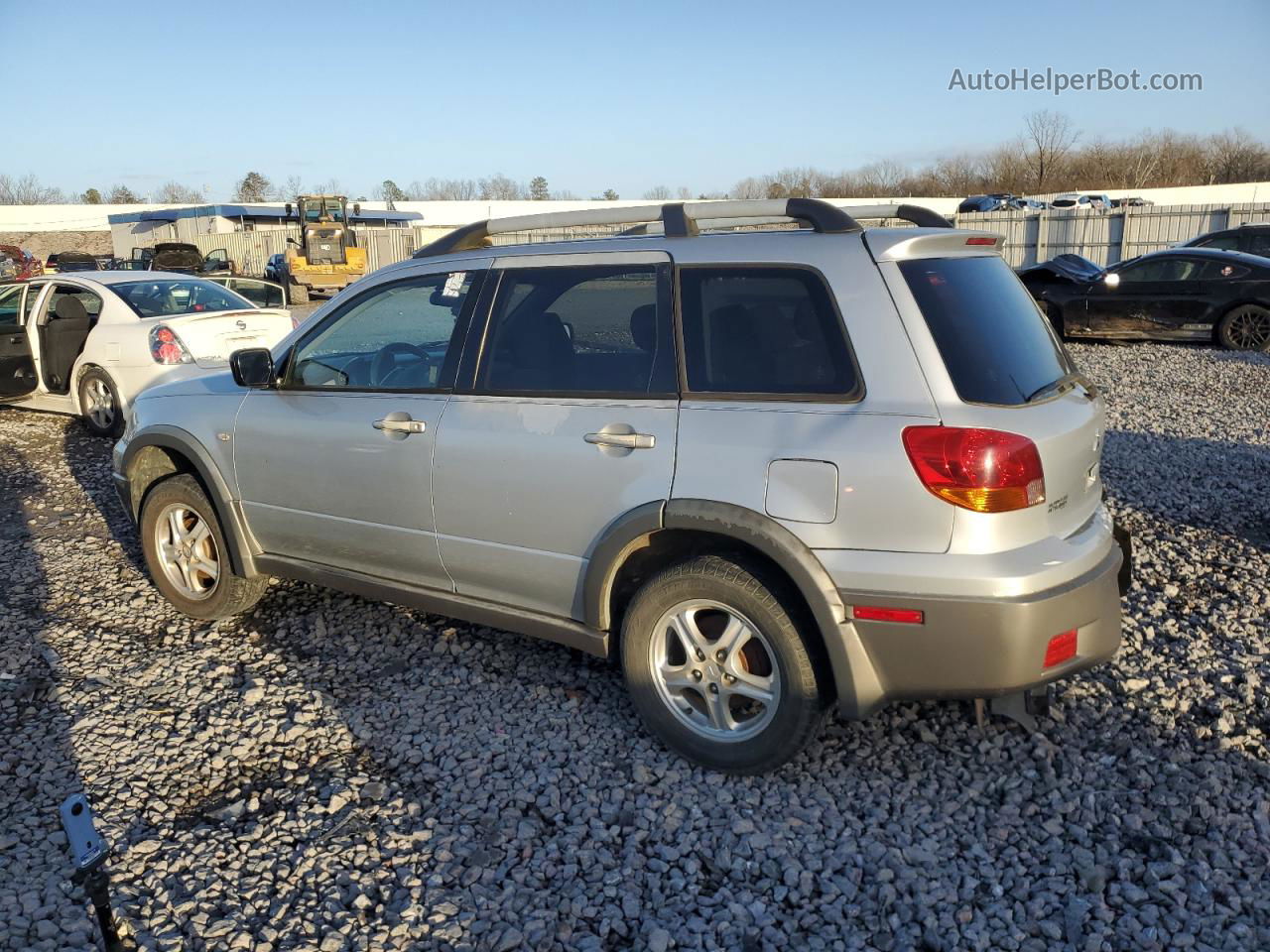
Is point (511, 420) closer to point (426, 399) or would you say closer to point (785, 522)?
point (426, 399)

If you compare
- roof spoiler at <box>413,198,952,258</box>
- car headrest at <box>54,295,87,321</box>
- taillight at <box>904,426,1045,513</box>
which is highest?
roof spoiler at <box>413,198,952,258</box>

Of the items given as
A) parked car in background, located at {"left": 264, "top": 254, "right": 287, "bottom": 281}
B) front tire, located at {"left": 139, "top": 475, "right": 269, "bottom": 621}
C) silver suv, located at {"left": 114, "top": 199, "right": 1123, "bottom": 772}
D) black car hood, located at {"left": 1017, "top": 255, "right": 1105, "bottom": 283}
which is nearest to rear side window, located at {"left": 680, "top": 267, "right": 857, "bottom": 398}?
silver suv, located at {"left": 114, "top": 199, "right": 1123, "bottom": 772}

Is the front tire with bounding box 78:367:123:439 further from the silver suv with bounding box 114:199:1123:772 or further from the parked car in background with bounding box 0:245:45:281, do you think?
the parked car in background with bounding box 0:245:45:281

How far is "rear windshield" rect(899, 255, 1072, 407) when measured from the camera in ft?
10.1

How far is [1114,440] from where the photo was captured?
28.1 feet

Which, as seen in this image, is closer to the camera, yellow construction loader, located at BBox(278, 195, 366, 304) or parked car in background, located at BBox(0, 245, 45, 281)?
yellow construction loader, located at BBox(278, 195, 366, 304)

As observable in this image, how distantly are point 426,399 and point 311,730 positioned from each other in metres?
1.42

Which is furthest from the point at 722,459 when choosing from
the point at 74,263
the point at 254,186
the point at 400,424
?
the point at 254,186

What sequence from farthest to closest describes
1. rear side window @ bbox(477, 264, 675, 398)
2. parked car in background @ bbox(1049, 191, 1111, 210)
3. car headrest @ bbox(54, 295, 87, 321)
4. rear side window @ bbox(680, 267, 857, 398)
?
parked car in background @ bbox(1049, 191, 1111, 210), car headrest @ bbox(54, 295, 87, 321), rear side window @ bbox(477, 264, 675, 398), rear side window @ bbox(680, 267, 857, 398)

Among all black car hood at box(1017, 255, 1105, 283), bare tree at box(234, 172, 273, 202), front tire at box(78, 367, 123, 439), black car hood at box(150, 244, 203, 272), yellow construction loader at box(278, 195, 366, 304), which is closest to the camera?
front tire at box(78, 367, 123, 439)

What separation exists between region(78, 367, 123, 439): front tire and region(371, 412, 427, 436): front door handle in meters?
6.51

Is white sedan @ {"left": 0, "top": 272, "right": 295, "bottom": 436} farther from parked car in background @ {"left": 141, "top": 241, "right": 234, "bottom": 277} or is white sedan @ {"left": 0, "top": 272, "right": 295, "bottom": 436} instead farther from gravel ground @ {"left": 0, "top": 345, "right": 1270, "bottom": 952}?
parked car in background @ {"left": 141, "top": 241, "right": 234, "bottom": 277}

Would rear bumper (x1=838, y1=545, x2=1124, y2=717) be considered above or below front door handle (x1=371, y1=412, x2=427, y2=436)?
below

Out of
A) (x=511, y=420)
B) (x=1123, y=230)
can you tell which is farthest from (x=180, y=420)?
(x=1123, y=230)
